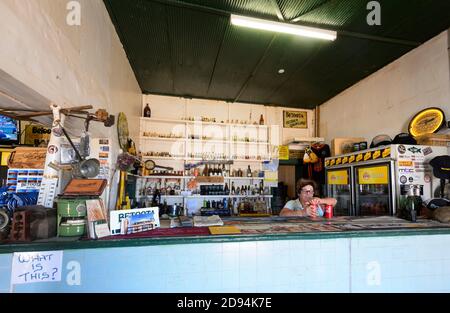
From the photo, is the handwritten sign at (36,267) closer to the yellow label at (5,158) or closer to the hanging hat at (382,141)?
the yellow label at (5,158)

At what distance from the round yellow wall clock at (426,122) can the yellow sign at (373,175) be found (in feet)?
2.26

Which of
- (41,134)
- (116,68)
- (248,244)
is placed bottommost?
(248,244)

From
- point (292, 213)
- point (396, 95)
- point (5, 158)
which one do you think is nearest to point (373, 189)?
point (396, 95)

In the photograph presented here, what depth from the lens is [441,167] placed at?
267 cm

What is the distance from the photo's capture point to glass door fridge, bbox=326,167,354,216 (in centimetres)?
383

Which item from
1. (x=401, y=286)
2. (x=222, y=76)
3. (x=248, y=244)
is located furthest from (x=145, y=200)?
(x=401, y=286)

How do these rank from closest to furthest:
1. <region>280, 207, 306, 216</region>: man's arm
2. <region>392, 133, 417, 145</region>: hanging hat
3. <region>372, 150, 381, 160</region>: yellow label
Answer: <region>280, 207, 306, 216</region>: man's arm < <region>392, 133, 417, 145</region>: hanging hat < <region>372, 150, 381, 160</region>: yellow label

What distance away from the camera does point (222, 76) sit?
13.9 ft

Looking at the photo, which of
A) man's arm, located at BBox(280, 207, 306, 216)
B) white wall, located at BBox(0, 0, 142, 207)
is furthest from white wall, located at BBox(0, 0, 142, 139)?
man's arm, located at BBox(280, 207, 306, 216)

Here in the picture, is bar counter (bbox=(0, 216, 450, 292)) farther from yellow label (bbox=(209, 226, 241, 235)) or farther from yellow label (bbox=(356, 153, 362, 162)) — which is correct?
yellow label (bbox=(356, 153, 362, 162))

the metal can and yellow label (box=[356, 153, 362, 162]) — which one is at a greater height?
Answer: yellow label (box=[356, 153, 362, 162])

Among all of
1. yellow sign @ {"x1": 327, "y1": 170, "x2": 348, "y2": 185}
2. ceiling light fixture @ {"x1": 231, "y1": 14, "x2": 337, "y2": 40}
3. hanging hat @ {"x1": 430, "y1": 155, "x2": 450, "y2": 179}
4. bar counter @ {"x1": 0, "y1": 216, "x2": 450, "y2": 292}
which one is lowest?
bar counter @ {"x1": 0, "y1": 216, "x2": 450, "y2": 292}
